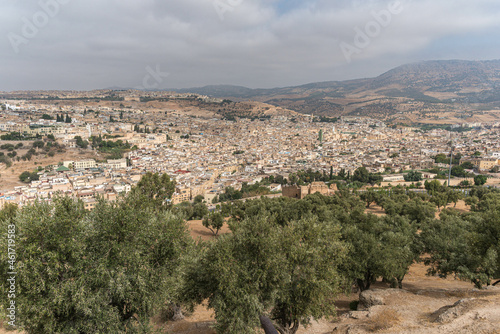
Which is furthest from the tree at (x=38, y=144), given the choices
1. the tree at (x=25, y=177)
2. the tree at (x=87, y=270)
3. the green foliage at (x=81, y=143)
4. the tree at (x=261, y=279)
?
the tree at (x=261, y=279)

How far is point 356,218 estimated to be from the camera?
1664cm

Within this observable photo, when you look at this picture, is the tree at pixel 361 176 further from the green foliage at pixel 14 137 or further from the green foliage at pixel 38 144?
the green foliage at pixel 14 137

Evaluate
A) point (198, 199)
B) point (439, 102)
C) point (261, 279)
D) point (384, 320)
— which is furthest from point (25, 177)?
point (439, 102)

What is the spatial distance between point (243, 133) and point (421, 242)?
327 ft

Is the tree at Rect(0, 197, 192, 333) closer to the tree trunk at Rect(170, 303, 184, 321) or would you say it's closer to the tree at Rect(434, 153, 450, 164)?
the tree trunk at Rect(170, 303, 184, 321)

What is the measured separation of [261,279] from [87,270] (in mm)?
3785

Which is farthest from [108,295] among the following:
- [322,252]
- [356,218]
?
[356,218]

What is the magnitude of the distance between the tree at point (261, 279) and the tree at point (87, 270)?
39.5 inches

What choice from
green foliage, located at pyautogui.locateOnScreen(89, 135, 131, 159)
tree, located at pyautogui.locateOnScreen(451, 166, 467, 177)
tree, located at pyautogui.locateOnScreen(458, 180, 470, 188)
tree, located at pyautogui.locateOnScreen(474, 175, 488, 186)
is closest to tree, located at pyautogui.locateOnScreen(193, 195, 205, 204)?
green foliage, located at pyautogui.locateOnScreen(89, 135, 131, 159)

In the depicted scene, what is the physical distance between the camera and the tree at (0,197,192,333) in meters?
5.50

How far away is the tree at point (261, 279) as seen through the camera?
6.30 m

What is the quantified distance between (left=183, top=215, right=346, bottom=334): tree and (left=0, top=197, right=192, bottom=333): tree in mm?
1005

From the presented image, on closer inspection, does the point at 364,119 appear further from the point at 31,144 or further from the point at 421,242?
the point at 421,242

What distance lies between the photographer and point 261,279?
269 inches
